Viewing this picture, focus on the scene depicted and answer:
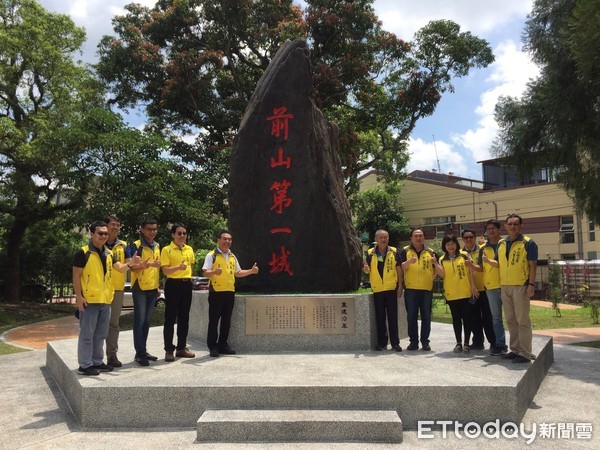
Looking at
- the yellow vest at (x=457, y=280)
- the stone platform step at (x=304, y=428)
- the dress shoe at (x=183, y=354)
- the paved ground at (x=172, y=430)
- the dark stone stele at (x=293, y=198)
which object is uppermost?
the dark stone stele at (x=293, y=198)

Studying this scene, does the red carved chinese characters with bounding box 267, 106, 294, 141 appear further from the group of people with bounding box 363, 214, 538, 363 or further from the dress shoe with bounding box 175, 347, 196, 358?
the dress shoe with bounding box 175, 347, 196, 358

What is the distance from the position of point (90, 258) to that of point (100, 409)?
138cm

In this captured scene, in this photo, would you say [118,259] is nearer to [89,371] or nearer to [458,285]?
[89,371]

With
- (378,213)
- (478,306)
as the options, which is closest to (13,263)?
(478,306)

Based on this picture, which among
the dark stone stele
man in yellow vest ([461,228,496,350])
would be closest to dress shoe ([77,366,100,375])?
the dark stone stele

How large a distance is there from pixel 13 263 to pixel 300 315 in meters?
15.6

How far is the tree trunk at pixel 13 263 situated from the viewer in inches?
672

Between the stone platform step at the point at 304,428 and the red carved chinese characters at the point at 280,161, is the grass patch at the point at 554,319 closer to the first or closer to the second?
the red carved chinese characters at the point at 280,161

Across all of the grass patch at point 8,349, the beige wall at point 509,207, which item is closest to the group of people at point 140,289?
the grass patch at point 8,349

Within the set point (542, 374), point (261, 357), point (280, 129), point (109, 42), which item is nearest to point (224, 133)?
point (109, 42)

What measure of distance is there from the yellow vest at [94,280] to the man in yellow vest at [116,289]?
0.27 metres

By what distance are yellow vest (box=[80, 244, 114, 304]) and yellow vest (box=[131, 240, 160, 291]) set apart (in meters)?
0.37

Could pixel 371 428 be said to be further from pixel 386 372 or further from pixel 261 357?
pixel 261 357

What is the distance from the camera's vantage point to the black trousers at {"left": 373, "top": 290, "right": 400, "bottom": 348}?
559 centimetres
